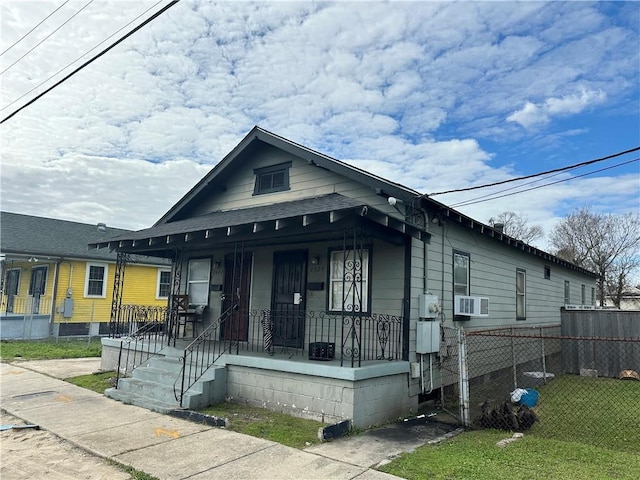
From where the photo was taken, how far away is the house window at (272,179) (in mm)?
9602

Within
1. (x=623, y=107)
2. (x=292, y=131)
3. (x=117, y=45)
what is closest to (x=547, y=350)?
(x=623, y=107)

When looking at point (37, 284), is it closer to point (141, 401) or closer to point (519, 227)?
point (141, 401)

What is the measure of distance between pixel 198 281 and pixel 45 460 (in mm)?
6585

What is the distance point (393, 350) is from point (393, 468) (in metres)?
2.99

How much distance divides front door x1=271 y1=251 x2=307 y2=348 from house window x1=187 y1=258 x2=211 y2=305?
8.07 ft

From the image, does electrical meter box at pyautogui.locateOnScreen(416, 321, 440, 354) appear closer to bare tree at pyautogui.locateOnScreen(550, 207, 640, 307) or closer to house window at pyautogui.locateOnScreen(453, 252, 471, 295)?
house window at pyautogui.locateOnScreen(453, 252, 471, 295)

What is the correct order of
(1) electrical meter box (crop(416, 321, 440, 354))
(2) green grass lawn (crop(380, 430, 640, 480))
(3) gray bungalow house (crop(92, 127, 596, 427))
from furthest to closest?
(1) electrical meter box (crop(416, 321, 440, 354)), (3) gray bungalow house (crop(92, 127, 596, 427)), (2) green grass lawn (crop(380, 430, 640, 480))

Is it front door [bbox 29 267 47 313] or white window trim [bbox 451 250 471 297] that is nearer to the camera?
white window trim [bbox 451 250 471 297]

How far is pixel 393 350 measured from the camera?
288 inches

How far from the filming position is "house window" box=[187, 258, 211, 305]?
10.9 m

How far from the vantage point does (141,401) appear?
7.03 meters

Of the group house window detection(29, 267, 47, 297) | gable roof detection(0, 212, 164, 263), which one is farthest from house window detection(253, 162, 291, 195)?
house window detection(29, 267, 47, 297)

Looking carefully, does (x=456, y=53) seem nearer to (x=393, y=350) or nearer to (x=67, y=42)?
(x=393, y=350)

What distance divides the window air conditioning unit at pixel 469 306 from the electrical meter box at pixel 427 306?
1.25 metres
